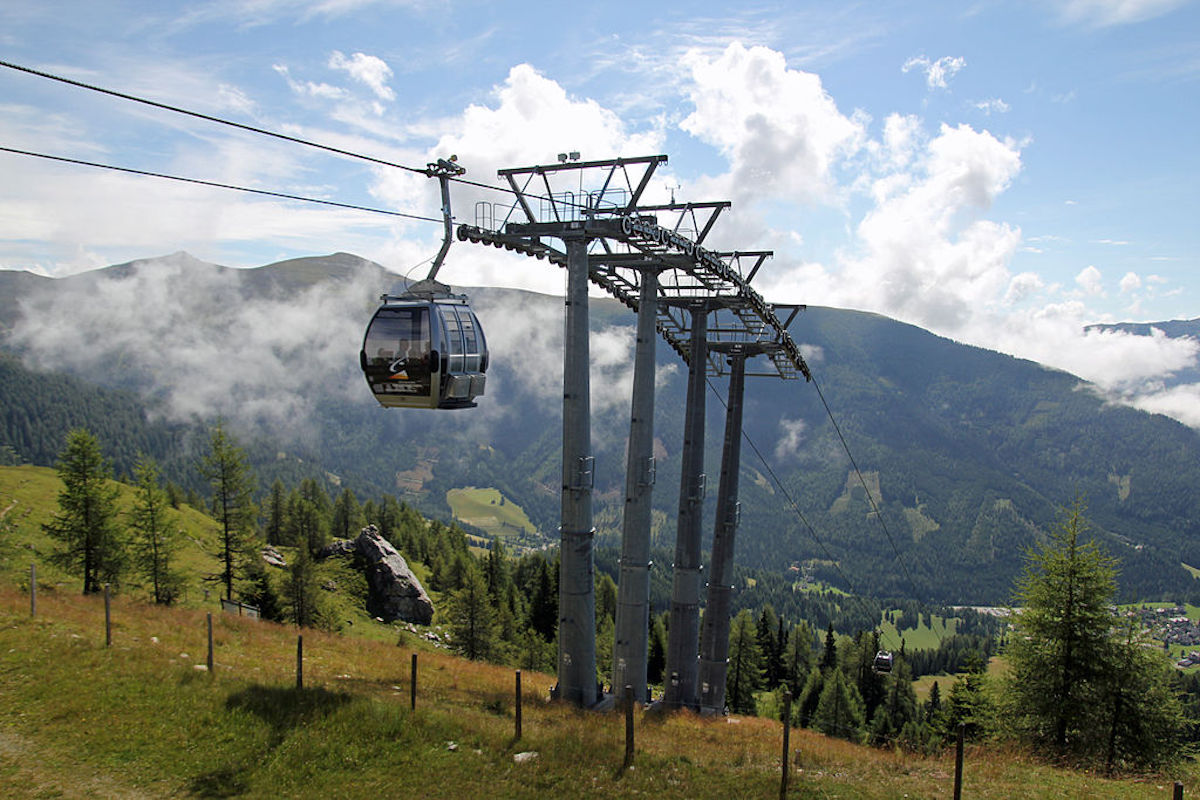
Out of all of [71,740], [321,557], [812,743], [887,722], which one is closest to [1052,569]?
[812,743]

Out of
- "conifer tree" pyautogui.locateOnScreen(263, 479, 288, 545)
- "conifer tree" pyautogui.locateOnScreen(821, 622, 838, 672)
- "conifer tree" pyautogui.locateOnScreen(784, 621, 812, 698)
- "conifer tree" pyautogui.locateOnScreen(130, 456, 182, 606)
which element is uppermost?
"conifer tree" pyautogui.locateOnScreen(130, 456, 182, 606)

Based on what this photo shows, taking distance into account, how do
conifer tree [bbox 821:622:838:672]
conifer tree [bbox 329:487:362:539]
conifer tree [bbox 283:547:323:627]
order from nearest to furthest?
conifer tree [bbox 283:547:323:627]
conifer tree [bbox 821:622:838:672]
conifer tree [bbox 329:487:362:539]

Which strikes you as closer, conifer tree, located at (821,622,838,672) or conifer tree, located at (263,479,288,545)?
conifer tree, located at (263,479,288,545)

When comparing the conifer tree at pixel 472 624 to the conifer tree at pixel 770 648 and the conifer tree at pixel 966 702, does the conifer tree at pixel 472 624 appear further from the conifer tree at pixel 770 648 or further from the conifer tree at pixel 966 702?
the conifer tree at pixel 770 648

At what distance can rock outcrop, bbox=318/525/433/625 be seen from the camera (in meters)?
64.6

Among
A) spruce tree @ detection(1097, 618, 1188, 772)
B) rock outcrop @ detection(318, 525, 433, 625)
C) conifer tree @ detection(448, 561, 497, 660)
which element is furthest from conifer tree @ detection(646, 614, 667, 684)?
spruce tree @ detection(1097, 618, 1188, 772)

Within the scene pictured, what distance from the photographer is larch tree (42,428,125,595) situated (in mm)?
36312

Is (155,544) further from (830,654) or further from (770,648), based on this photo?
(830,654)

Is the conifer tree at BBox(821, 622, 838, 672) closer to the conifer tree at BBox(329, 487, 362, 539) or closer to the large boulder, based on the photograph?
the large boulder

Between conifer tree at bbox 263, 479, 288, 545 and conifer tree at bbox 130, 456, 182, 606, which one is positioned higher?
conifer tree at bbox 130, 456, 182, 606

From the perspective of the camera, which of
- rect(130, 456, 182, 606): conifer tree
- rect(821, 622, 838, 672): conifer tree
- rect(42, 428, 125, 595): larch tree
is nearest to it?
rect(42, 428, 125, 595): larch tree

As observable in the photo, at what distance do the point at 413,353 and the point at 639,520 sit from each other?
9.36 meters

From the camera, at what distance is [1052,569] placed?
2380cm

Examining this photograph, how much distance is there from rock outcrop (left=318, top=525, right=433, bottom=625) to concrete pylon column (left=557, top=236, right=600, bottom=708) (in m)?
48.3
